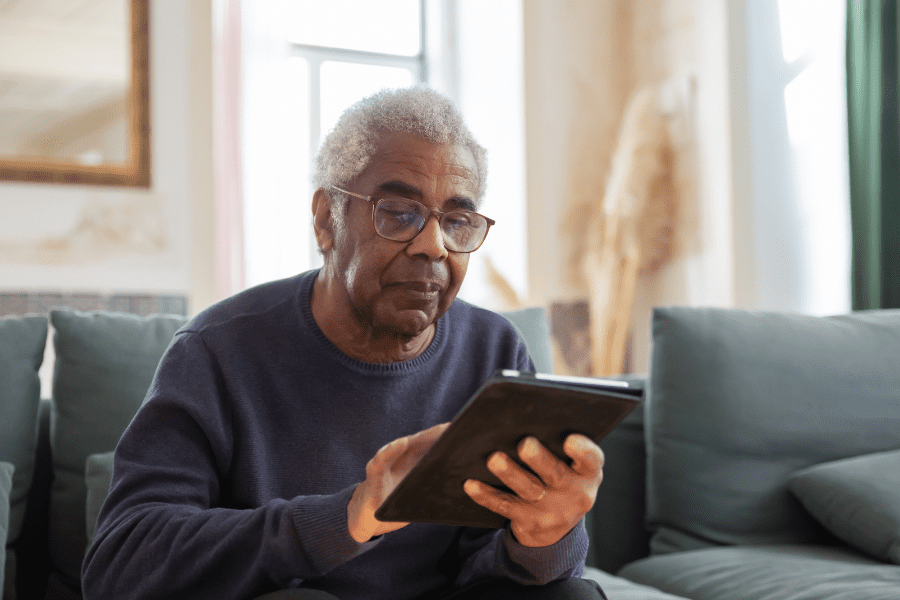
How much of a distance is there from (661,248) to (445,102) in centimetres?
298

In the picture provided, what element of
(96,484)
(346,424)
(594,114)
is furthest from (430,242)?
(594,114)

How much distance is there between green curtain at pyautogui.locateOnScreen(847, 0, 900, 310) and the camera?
109 inches

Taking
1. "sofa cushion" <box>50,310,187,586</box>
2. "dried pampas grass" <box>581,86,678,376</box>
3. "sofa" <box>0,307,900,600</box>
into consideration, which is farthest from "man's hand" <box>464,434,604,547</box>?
"dried pampas grass" <box>581,86,678,376</box>

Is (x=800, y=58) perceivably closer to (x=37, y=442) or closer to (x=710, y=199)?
(x=710, y=199)

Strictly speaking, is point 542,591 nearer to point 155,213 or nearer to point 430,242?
point 430,242

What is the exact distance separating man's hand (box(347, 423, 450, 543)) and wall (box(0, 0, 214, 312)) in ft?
10.1

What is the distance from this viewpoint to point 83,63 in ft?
12.0

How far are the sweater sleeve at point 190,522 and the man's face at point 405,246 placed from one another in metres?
→ 0.23

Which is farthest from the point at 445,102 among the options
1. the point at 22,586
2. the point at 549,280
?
the point at 549,280

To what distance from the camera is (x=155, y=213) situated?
368cm

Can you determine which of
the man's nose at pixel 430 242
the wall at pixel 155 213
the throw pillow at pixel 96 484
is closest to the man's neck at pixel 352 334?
the man's nose at pixel 430 242

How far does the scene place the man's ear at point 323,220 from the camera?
112cm

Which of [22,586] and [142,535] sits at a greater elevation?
[142,535]

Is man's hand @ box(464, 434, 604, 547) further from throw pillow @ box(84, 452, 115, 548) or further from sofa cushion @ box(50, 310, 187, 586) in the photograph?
sofa cushion @ box(50, 310, 187, 586)
